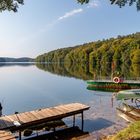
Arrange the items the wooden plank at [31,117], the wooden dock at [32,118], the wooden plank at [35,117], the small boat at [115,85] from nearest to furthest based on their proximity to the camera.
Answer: the wooden dock at [32,118] → the wooden plank at [35,117] → the wooden plank at [31,117] → the small boat at [115,85]

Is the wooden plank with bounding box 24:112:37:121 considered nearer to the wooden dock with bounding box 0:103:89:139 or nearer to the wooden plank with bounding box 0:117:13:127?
the wooden dock with bounding box 0:103:89:139

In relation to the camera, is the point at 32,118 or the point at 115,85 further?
the point at 115,85

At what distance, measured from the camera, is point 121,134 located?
15703 millimetres

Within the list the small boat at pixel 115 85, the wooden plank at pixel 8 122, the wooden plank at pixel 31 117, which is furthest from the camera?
the small boat at pixel 115 85

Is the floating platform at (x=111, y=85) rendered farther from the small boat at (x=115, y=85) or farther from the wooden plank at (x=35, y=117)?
the wooden plank at (x=35, y=117)

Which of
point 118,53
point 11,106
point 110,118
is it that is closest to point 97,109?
point 110,118

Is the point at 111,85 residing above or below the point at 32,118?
below

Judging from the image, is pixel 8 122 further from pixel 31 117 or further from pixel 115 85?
pixel 115 85

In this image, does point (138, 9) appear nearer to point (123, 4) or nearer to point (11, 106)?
point (123, 4)

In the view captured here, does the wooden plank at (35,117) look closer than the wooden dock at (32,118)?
No

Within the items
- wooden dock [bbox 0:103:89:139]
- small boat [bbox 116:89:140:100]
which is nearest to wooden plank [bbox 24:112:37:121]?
wooden dock [bbox 0:103:89:139]

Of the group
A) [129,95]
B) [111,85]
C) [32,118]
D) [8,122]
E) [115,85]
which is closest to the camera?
[8,122]

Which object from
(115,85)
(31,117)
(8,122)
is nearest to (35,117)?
(31,117)

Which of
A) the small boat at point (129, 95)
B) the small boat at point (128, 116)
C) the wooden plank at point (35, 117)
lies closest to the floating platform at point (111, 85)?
the small boat at point (129, 95)
